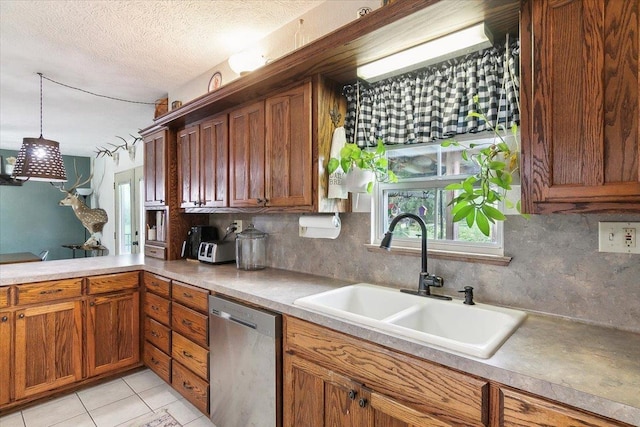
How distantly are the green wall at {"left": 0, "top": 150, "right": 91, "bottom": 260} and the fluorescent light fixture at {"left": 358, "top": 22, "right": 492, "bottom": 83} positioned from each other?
23.6 feet

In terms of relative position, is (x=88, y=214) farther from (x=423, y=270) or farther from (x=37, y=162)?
(x=423, y=270)

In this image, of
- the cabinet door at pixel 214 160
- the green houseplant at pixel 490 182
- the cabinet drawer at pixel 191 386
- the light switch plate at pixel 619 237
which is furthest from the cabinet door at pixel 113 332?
the light switch plate at pixel 619 237

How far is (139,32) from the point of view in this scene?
7.90ft

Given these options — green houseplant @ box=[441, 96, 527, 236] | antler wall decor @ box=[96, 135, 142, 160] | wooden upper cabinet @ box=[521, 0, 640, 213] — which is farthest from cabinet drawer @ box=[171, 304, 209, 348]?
antler wall decor @ box=[96, 135, 142, 160]

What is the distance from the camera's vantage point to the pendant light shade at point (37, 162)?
3137 mm

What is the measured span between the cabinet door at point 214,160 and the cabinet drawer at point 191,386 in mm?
1168

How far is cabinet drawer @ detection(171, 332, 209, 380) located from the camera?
7.00 ft

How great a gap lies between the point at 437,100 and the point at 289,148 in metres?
0.86

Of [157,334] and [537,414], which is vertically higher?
A: [537,414]

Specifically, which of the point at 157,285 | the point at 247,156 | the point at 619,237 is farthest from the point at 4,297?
the point at 619,237

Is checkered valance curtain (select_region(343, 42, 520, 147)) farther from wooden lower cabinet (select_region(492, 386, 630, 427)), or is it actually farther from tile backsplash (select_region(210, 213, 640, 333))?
wooden lower cabinet (select_region(492, 386, 630, 427))

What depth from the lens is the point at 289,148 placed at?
2064 mm

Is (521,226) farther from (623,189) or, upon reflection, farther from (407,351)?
(407,351)

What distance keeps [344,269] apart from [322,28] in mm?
1505
